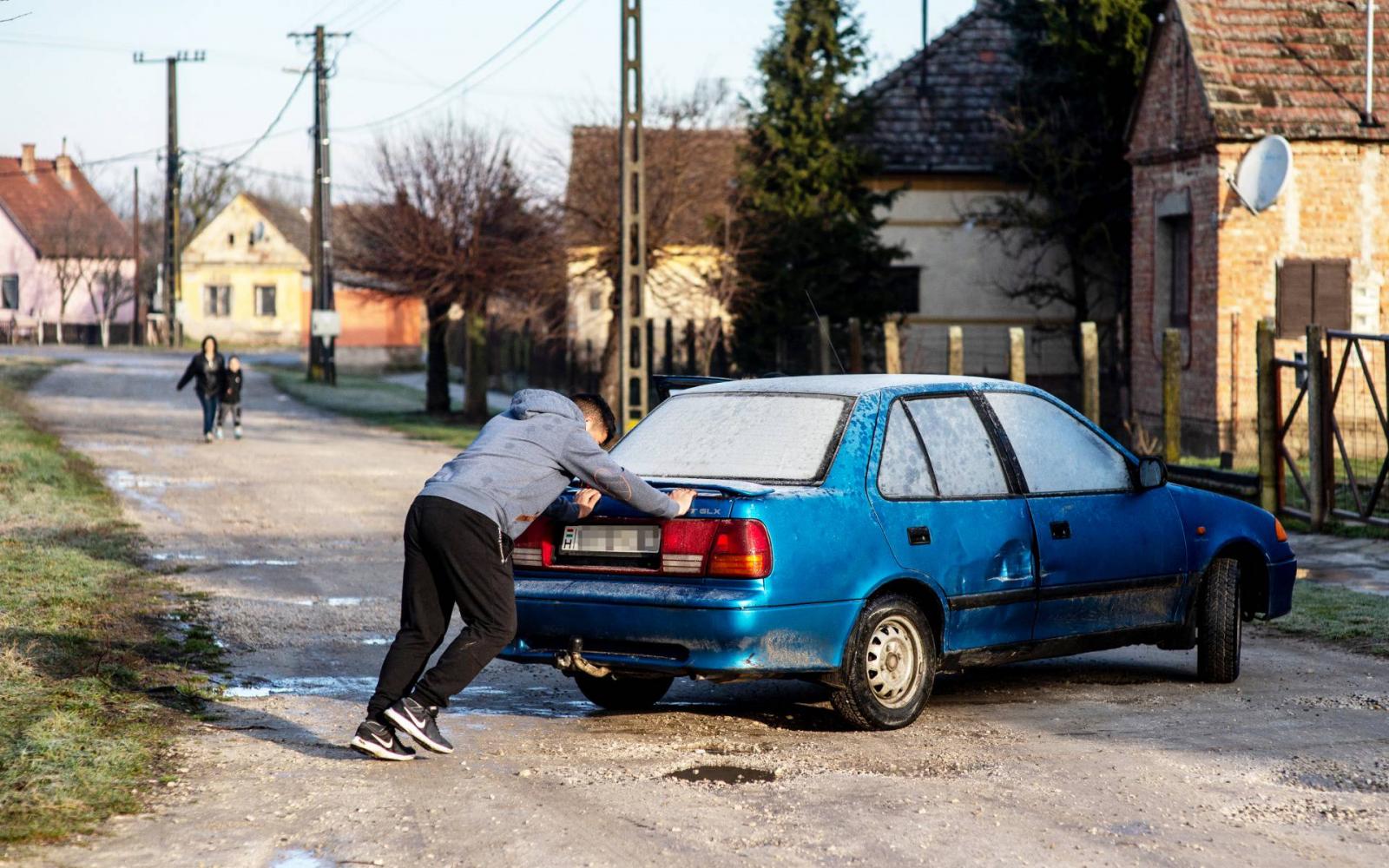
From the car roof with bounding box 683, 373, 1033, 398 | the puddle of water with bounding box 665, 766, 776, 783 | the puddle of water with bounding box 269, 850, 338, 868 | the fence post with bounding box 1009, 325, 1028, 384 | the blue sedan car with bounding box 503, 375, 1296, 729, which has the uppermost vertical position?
the fence post with bounding box 1009, 325, 1028, 384

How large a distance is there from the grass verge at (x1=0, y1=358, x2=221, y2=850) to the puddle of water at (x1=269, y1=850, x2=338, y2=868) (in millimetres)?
730

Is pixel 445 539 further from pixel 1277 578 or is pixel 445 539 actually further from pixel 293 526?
pixel 293 526

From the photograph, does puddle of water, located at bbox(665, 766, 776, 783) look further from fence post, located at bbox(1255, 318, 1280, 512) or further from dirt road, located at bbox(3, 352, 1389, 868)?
fence post, located at bbox(1255, 318, 1280, 512)

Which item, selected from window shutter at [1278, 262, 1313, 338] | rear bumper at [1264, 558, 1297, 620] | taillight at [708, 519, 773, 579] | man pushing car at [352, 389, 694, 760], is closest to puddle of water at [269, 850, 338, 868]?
man pushing car at [352, 389, 694, 760]

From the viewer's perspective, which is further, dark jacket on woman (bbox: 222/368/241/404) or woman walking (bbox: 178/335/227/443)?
dark jacket on woman (bbox: 222/368/241/404)

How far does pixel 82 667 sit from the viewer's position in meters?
8.31

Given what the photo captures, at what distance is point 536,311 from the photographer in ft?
104

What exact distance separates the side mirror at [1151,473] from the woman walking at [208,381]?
793 inches

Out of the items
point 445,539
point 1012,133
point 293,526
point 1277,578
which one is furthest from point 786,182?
point 445,539

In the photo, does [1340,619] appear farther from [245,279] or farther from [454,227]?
[245,279]

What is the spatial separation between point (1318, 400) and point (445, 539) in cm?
1047

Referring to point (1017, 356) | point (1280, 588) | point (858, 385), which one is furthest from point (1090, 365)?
point (858, 385)

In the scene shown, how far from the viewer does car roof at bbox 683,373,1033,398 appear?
7.75m

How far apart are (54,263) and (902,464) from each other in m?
83.6
